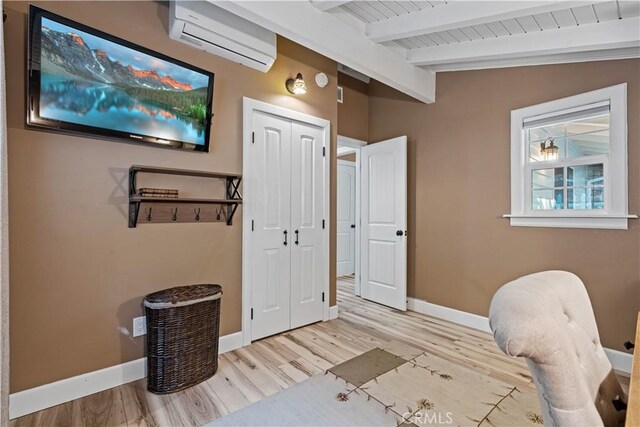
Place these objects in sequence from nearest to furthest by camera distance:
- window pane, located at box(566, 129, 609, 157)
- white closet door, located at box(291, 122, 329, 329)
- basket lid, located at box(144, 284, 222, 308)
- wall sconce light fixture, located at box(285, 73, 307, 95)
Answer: basket lid, located at box(144, 284, 222, 308)
window pane, located at box(566, 129, 609, 157)
wall sconce light fixture, located at box(285, 73, 307, 95)
white closet door, located at box(291, 122, 329, 329)

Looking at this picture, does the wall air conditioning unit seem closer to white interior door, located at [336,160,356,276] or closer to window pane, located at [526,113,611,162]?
window pane, located at [526,113,611,162]

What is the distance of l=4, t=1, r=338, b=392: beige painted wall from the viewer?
187 cm

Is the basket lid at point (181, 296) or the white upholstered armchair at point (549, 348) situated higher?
the white upholstered armchair at point (549, 348)

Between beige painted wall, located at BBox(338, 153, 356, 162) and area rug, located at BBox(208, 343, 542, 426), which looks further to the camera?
beige painted wall, located at BBox(338, 153, 356, 162)

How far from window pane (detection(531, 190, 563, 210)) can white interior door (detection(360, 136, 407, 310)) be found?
1.27 meters

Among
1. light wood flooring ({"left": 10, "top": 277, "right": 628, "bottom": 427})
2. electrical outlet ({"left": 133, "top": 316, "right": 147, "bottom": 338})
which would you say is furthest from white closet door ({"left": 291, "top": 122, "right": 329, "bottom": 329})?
electrical outlet ({"left": 133, "top": 316, "right": 147, "bottom": 338})

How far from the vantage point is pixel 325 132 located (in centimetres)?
342

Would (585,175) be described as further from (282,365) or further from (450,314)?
(282,365)

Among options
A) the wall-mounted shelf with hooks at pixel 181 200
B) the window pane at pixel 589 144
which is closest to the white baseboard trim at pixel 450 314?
the window pane at pixel 589 144

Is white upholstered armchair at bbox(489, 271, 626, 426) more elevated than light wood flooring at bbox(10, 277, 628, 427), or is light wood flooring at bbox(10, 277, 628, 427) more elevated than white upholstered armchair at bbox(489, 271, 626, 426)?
white upholstered armchair at bbox(489, 271, 626, 426)

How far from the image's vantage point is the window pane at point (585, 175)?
2.60 m

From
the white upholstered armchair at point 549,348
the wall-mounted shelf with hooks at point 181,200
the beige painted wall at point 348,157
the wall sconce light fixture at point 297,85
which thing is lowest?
the white upholstered armchair at point 549,348

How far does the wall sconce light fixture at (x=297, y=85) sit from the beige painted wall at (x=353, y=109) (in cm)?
104

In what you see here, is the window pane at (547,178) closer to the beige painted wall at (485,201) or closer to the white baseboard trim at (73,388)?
the beige painted wall at (485,201)
